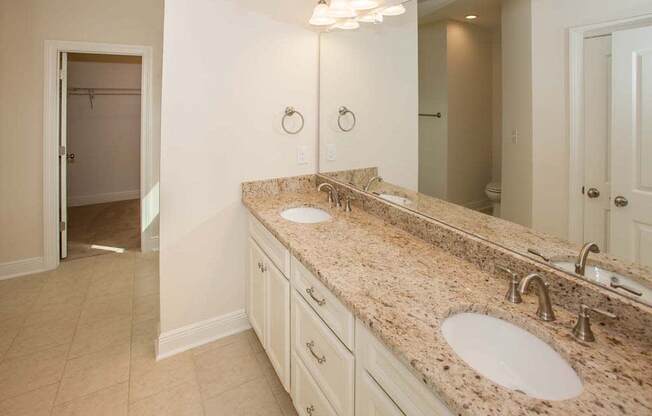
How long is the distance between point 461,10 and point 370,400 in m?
1.38

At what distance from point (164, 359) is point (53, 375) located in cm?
54

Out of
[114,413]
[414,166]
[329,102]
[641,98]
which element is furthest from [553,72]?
[114,413]

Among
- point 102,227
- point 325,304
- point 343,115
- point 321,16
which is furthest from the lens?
point 102,227

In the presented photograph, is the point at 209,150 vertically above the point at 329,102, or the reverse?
the point at 329,102

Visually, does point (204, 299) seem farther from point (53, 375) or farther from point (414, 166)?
point (414, 166)

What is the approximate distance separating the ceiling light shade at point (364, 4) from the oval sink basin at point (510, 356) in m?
1.67

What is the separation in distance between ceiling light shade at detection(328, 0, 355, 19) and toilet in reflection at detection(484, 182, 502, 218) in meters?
1.32

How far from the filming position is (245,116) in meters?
2.13

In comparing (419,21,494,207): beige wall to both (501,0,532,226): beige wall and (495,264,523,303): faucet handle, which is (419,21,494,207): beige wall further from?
(495,264,523,303): faucet handle

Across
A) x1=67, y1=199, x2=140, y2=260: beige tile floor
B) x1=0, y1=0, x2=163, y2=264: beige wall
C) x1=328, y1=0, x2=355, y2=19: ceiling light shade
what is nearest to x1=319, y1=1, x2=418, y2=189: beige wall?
x1=328, y1=0, x2=355, y2=19: ceiling light shade

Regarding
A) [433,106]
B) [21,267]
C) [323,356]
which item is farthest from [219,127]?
[21,267]

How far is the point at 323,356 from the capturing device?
123cm

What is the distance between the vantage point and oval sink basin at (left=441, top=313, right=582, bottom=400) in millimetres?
778

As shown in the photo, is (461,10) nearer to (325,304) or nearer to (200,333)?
(325,304)
